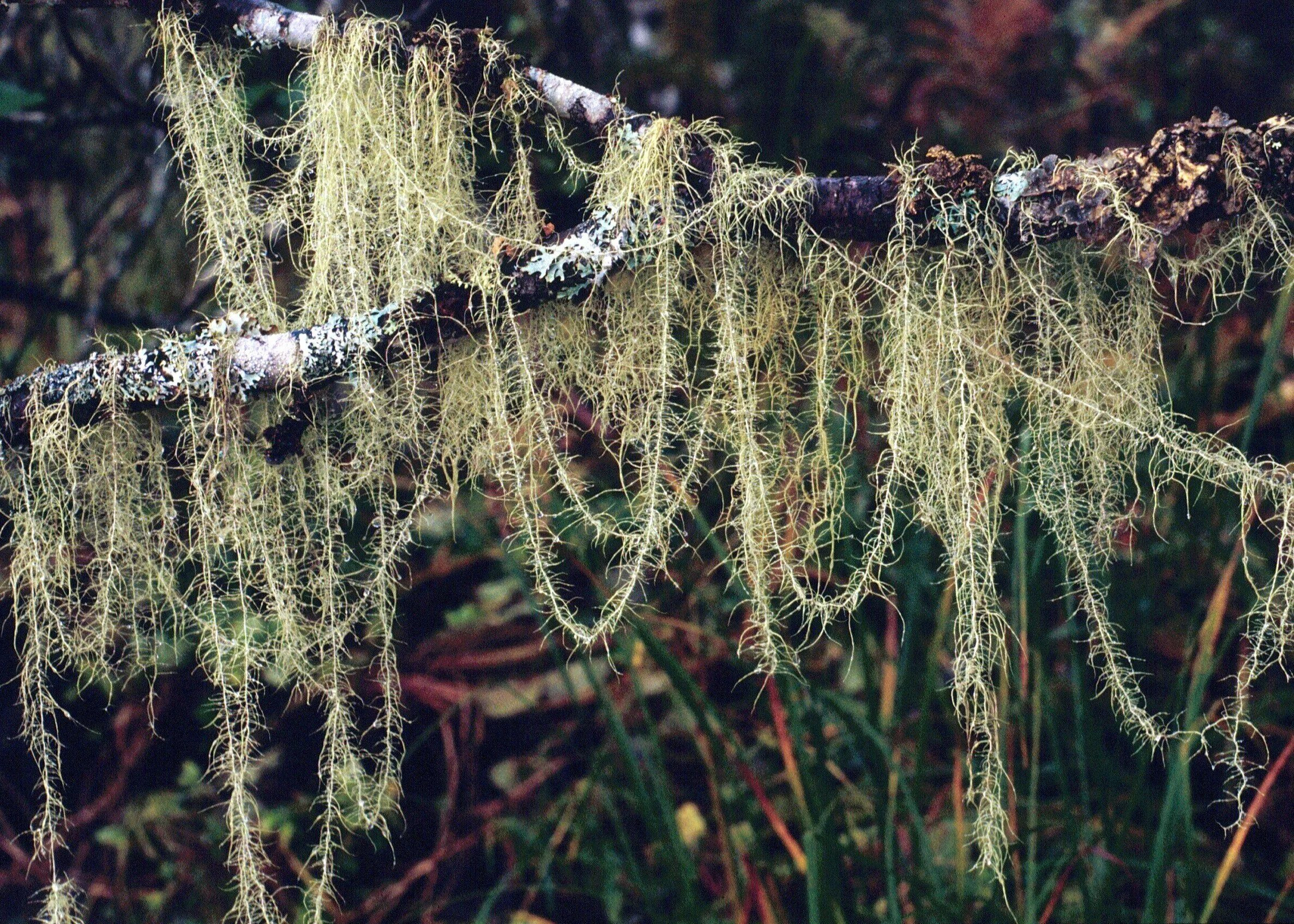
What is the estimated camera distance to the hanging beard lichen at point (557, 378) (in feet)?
1.65

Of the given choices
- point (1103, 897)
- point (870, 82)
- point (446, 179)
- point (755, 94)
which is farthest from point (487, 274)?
point (870, 82)

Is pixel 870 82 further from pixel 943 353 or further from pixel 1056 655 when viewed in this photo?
pixel 943 353

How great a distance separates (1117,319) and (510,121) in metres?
0.37

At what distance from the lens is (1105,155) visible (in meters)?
0.47

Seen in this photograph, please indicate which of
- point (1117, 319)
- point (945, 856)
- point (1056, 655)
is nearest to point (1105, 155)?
point (1117, 319)

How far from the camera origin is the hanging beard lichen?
0.50 meters

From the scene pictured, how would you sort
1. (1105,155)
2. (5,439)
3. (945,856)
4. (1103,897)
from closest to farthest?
(1105,155) < (5,439) < (1103,897) < (945,856)

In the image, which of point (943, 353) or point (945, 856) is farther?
point (945, 856)

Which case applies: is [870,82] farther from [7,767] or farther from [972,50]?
[7,767]

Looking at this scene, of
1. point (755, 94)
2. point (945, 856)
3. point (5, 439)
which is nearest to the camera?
point (5, 439)

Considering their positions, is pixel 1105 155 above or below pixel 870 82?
below

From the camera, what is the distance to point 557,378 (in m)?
0.57

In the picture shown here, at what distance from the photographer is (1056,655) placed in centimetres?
132

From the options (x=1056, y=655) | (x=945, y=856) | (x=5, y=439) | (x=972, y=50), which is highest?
(x=972, y=50)
